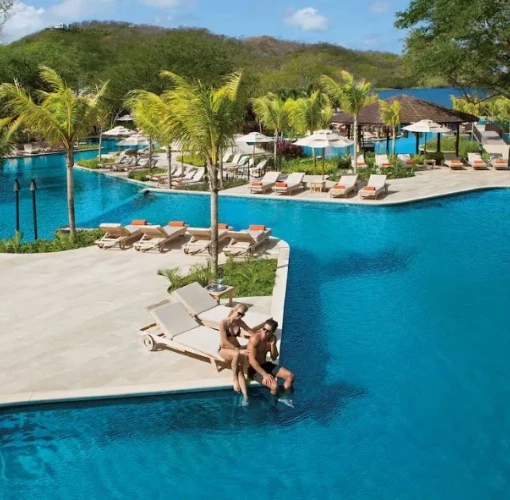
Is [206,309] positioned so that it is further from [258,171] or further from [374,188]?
[258,171]

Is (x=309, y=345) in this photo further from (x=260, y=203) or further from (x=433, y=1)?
(x=433, y=1)

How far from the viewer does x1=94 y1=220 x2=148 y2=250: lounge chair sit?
16.4 metres

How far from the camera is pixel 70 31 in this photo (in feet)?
446

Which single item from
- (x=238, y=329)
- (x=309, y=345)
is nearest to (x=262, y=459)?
(x=238, y=329)

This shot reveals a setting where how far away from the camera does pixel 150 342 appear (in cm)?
991

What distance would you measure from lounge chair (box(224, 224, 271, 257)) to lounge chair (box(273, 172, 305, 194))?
7918mm

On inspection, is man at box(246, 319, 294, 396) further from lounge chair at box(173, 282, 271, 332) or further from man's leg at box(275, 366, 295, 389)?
lounge chair at box(173, 282, 271, 332)

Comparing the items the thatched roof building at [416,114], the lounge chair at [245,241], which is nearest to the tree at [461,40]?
the thatched roof building at [416,114]

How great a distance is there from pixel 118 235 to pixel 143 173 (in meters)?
14.1

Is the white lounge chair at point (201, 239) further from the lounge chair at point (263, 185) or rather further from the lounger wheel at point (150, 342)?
the lounge chair at point (263, 185)

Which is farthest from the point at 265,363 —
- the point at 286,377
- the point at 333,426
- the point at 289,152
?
the point at 289,152

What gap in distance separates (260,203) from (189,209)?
2.65 metres

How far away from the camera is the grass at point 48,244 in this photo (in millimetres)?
16328

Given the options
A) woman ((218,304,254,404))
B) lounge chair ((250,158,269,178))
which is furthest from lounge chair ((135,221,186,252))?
lounge chair ((250,158,269,178))
